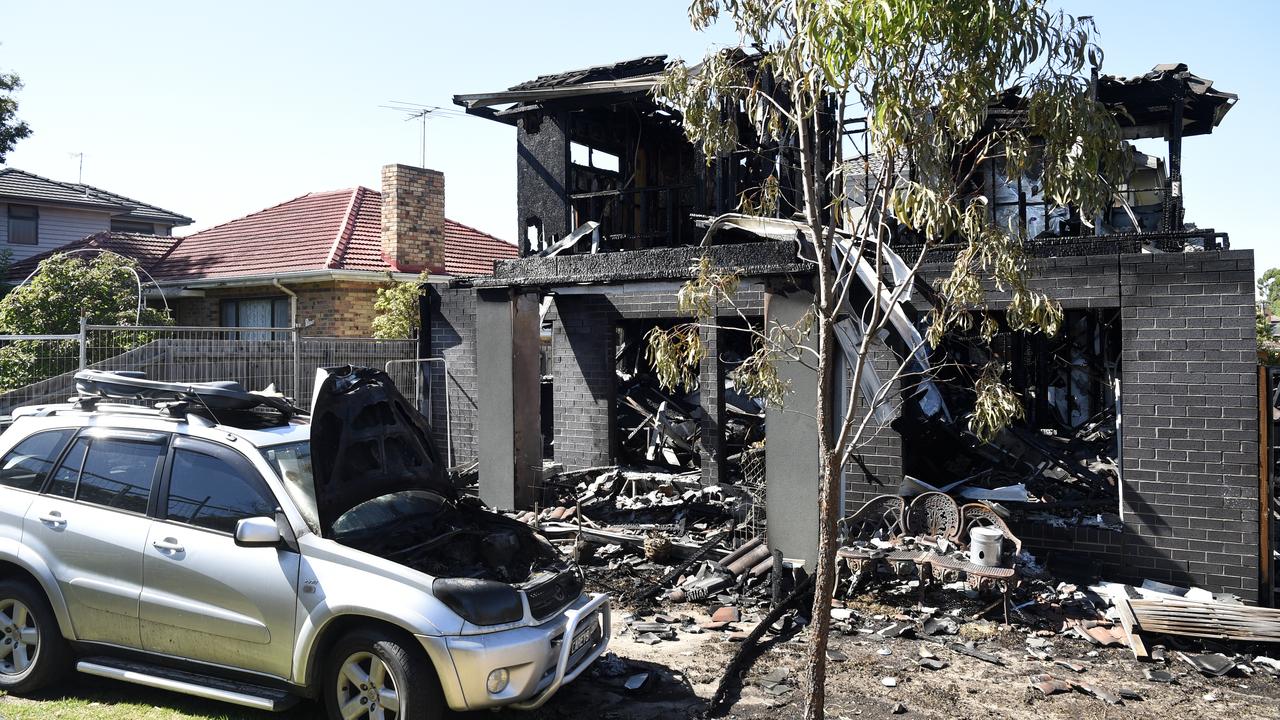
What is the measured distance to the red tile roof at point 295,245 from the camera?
19.1 m

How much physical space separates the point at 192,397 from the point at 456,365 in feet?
26.7

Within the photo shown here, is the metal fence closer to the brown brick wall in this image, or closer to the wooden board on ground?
the brown brick wall

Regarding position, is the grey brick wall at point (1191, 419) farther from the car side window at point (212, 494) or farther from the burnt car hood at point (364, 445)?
the car side window at point (212, 494)

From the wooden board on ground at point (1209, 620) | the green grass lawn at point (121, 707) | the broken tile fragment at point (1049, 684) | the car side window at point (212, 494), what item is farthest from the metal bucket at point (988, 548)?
the car side window at point (212, 494)

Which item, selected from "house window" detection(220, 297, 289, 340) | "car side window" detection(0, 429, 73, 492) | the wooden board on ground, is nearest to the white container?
the wooden board on ground

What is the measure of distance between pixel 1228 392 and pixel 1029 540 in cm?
229

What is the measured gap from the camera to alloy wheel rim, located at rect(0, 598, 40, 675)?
5.52m

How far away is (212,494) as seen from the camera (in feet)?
16.9

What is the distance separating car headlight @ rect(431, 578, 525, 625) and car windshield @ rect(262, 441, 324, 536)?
2.71 feet

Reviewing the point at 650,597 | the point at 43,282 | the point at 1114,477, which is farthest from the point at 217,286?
the point at 1114,477

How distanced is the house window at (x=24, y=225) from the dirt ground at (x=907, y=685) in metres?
25.6

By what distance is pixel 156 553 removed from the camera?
5.10 m

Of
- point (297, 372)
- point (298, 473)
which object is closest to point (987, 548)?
point (298, 473)

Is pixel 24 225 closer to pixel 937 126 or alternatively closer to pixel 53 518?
pixel 53 518
